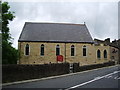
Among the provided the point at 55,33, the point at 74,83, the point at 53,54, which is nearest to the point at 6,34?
the point at 74,83

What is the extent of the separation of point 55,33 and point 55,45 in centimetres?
408

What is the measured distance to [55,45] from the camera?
2243 inches

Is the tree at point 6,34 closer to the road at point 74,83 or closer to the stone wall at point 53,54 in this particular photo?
the road at point 74,83

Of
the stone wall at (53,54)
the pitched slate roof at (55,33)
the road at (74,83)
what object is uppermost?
the pitched slate roof at (55,33)

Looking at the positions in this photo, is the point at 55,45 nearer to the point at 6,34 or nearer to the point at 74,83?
the point at 6,34

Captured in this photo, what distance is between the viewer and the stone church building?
56000 millimetres

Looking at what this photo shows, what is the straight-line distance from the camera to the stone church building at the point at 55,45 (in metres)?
56.0

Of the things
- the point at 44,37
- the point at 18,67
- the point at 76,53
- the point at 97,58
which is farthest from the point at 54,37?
the point at 18,67

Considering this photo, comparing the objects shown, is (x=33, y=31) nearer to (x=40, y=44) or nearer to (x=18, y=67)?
(x=40, y=44)

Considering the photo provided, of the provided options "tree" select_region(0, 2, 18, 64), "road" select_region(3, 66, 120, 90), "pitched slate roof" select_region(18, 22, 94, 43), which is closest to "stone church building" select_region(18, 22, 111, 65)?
"pitched slate roof" select_region(18, 22, 94, 43)

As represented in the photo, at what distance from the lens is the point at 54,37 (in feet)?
191

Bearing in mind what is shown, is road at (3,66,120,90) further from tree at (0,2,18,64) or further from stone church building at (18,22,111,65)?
stone church building at (18,22,111,65)

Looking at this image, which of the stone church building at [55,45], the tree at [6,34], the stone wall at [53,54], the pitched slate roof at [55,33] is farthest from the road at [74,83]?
the pitched slate roof at [55,33]

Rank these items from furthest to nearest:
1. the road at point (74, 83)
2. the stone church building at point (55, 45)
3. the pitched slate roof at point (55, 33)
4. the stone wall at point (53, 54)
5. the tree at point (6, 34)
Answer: the pitched slate roof at point (55, 33)
the stone church building at point (55, 45)
the stone wall at point (53, 54)
the tree at point (6, 34)
the road at point (74, 83)
